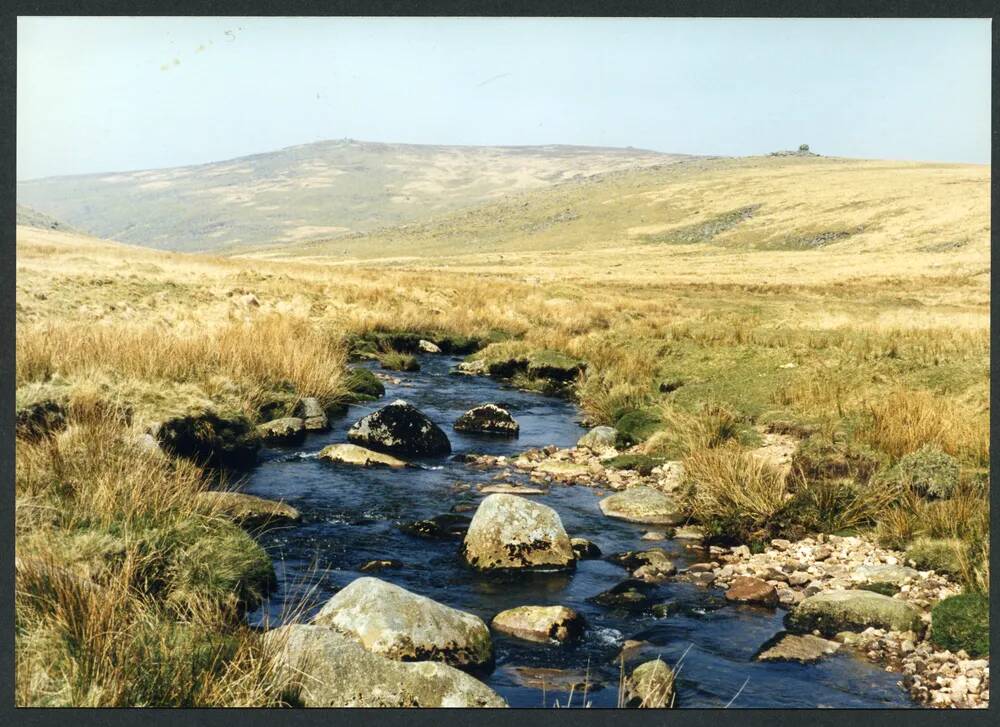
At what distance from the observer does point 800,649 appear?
6.58m

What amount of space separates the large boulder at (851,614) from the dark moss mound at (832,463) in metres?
3.05

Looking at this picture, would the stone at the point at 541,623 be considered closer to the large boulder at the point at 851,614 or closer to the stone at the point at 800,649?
the stone at the point at 800,649

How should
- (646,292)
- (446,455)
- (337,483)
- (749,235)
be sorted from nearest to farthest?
1. (337,483)
2. (446,455)
3. (646,292)
4. (749,235)

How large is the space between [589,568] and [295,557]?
2984 mm

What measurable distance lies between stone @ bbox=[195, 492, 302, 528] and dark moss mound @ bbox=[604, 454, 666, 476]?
5.00 metres

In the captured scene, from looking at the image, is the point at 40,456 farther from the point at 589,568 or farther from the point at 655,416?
the point at 655,416

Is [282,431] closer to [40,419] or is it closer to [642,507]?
[40,419]

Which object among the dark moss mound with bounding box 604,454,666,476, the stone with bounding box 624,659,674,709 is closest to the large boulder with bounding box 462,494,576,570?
the stone with bounding box 624,659,674,709

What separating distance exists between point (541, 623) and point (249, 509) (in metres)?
3.68

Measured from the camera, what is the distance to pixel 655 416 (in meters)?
14.7

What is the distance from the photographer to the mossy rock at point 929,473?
30.7 ft

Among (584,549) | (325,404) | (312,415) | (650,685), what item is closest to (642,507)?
(584,549)

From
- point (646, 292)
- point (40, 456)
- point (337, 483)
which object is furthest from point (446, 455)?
point (646, 292)

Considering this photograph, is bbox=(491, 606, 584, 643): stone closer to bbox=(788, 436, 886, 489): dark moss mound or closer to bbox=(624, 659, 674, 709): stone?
bbox=(624, 659, 674, 709): stone
